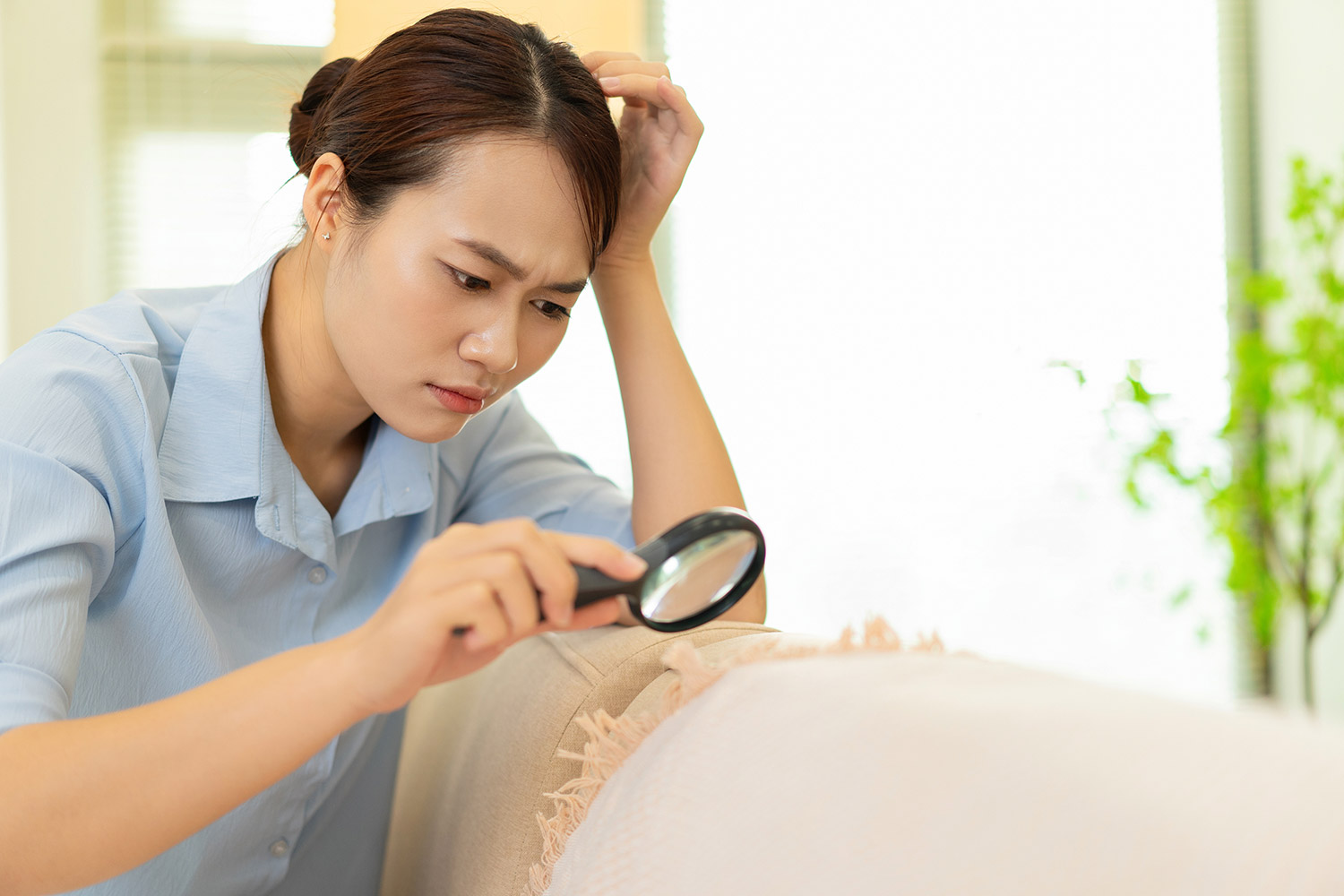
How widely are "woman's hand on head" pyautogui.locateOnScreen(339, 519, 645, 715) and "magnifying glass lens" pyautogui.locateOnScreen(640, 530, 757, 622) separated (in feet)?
0.17

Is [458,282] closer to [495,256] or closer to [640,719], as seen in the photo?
[495,256]

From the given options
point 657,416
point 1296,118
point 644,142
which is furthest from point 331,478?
point 1296,118

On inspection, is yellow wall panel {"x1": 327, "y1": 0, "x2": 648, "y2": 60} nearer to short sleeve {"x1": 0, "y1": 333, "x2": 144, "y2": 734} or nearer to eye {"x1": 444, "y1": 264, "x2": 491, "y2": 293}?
eye {"x1": 444, "y1": 264, "x2": 491, "y2": 293}

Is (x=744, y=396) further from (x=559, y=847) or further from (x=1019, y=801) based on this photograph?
(x=1019, y=801)

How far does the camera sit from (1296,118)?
277cm

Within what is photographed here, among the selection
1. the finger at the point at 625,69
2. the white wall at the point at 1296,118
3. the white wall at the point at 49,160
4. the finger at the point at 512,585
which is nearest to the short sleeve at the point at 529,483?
the finger at the point at 625,69

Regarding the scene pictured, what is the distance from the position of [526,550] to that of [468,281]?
0.41 metres

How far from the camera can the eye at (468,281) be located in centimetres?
87

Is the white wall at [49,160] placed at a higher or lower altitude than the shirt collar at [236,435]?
higher

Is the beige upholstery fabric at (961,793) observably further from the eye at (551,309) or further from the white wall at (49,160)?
the white wall at (49,160)

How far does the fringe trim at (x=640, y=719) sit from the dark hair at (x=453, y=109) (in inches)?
17.9

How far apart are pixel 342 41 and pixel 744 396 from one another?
158 centimetres

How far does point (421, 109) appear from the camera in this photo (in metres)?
0.90

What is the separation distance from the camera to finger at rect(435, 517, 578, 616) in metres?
0.53
